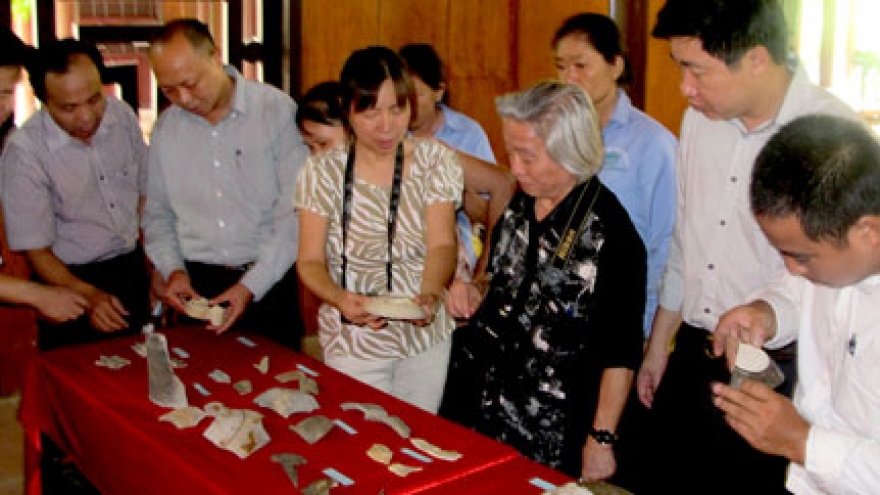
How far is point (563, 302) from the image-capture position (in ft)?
7.11

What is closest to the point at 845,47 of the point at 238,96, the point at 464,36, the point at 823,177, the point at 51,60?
the point at 464,36

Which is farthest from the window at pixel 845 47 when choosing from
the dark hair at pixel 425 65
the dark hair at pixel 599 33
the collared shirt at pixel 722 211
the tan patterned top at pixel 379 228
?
the tan patterned top at pixel 379 228

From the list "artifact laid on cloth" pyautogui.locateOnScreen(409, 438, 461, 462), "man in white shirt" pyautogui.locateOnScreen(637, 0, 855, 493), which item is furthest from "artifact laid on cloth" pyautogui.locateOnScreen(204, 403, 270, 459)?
"man in white shirt" pyautogui.locateOnScreen(637, 0, 855, 493)

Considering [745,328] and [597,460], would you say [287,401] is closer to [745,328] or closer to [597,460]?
[597,460]

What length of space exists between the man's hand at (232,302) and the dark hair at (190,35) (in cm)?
75

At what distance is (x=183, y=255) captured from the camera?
3.19 m

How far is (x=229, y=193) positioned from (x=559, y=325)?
1.40 m

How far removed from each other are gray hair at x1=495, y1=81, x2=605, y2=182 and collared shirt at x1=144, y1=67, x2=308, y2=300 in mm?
1156

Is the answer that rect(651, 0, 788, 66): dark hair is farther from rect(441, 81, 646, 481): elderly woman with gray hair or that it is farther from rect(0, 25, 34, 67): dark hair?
rect(0, 25, 34, 67): dark hair

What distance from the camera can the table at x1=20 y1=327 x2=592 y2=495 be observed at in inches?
72.8

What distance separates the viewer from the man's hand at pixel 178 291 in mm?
2984

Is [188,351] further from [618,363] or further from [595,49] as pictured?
[595,49]

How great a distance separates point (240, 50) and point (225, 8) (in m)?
0.24

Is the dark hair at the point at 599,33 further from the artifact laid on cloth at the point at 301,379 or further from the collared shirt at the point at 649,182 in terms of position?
the artifact laid on cloth at the point at 301,379
